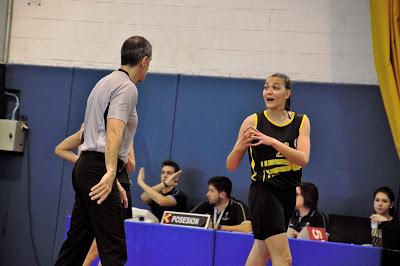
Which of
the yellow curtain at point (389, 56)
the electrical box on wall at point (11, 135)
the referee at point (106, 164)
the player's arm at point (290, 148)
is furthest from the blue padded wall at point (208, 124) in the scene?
the referee at point (106, 164)

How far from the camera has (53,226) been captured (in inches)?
282

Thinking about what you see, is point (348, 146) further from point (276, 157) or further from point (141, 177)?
Result: point (276, 157)

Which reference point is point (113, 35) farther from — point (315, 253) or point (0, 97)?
point (315, 253)

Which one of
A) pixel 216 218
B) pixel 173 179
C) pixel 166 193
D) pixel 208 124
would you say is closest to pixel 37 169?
pixel 166 193

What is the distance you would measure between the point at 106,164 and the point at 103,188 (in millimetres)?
135

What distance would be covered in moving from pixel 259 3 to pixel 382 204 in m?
2.61

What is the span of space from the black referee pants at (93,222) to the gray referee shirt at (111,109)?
7 centimetres

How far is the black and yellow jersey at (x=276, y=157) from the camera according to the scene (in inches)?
155

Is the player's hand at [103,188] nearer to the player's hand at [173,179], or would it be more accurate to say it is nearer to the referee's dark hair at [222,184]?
the referee's dark hair at [222,184]

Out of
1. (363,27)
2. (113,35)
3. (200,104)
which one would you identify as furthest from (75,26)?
(363,27)

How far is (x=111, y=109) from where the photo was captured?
3.44 m

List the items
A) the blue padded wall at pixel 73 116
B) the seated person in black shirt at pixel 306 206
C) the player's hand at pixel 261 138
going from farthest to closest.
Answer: the blue padded wall at pixel 73 116 < the seated person in black shirt at pixel 306 206 < the player's hand at pixel 261 138

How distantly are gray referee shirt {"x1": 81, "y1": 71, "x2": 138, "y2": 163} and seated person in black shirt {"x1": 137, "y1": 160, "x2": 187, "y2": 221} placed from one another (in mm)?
2981

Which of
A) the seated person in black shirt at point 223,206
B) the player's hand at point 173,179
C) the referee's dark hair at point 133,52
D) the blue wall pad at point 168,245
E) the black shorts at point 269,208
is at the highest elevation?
the referee's dark hair at point 133,52
